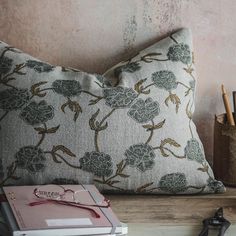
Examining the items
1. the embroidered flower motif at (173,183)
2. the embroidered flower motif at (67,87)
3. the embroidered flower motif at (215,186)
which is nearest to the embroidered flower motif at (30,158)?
the embroidered flower motif at (67,87)

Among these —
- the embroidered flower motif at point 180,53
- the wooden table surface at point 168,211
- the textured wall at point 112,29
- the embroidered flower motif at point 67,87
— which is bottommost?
the wooden table surface at point 168,211

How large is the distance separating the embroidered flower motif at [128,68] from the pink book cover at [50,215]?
0.32m

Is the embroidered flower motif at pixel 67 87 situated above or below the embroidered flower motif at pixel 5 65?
below

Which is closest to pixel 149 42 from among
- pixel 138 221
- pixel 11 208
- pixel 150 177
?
pixel 150 177

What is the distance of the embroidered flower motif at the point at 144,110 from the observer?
115 cm

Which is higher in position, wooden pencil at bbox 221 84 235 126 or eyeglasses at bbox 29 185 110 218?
wooden pencil at bbox 221 84 235 126

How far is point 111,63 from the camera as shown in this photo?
135cm

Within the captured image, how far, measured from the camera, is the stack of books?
91 cm

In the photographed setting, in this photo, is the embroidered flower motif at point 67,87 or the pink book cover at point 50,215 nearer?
the pink book cover at point 50,215

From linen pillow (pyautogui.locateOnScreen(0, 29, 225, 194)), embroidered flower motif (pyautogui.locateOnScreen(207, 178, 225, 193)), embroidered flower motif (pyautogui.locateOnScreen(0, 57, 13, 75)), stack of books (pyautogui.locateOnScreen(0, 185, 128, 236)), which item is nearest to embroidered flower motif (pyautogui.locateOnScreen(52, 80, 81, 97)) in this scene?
linen pillow (pyautogui.locateOnScreen(0, 29, 225, 194))

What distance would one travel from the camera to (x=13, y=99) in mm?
1139

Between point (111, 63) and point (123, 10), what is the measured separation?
0.42 feet

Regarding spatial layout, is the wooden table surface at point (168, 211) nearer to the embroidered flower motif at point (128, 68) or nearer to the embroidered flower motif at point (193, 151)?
the embroidered flower motif at point (193, 151)

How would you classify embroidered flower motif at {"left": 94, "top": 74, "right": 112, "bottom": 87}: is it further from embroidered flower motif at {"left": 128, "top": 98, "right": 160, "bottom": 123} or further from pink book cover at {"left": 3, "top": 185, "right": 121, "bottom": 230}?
pink book cover at {"left": 3, "top": 185, "right": 121, "bottom": 230}
